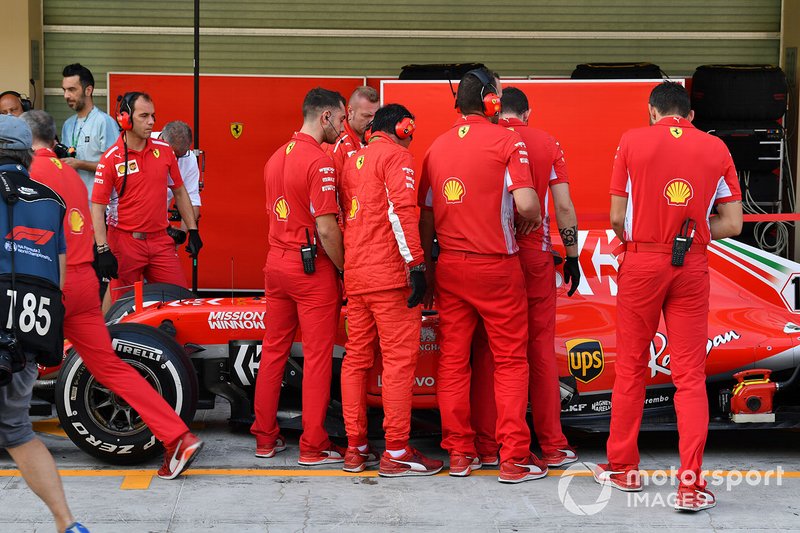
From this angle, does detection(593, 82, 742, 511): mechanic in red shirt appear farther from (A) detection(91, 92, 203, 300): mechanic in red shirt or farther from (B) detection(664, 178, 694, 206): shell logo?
(A) detection(91, 92, 203, 300): mechanic in red shirt

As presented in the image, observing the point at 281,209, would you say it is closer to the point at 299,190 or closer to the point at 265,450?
the point at 299,190

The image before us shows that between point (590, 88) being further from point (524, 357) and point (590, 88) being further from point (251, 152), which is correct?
point (524, 357)

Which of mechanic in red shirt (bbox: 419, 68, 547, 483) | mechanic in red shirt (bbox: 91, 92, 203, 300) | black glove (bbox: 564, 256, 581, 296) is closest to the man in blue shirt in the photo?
mechanic in red shirt (bbox: 91, 92, 203, 300)

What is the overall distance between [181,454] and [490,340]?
1676mm

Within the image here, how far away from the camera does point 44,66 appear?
1165 cm

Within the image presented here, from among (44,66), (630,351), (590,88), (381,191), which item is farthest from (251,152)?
(630,351)

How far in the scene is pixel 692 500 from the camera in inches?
201

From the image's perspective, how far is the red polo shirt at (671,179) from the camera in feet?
17.1

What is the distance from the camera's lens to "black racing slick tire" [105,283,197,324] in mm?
6634

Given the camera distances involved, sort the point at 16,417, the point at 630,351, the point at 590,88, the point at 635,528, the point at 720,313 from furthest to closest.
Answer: the point at 590,88, the point at 720,313, the point at 630,351, the point at 635,528, the point at 16,417

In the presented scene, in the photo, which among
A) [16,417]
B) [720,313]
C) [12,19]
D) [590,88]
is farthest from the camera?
[12,19]

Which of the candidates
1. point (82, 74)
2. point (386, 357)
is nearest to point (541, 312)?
point (386, 357)

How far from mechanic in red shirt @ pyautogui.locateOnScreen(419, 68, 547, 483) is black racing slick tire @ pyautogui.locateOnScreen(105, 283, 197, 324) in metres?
1.97

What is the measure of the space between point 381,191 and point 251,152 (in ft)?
19.7
